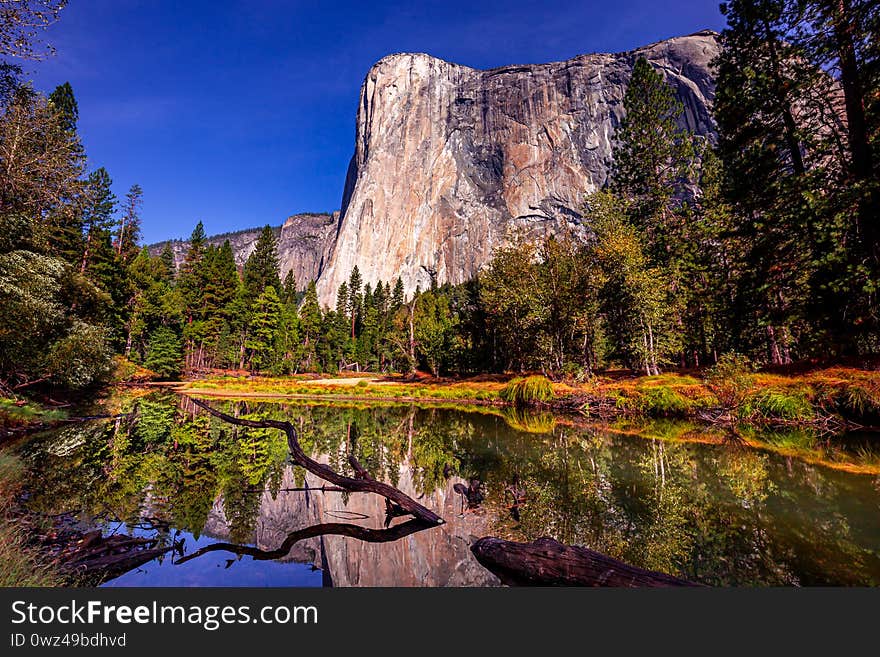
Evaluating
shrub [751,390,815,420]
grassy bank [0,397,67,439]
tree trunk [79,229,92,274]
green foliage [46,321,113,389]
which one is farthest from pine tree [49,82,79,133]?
shrub [751,390,815,420]

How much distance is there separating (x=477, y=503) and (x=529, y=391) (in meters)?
17.7

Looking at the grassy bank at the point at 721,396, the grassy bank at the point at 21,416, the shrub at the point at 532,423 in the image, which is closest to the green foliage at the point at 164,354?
the grassy bank at the point at 21,416

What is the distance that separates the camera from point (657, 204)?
88.2 ft

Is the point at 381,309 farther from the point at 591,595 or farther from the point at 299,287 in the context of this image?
the point at 299,287

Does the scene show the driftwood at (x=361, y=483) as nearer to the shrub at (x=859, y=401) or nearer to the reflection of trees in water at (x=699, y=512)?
the reflection of trees in water at (x=699, y=512)

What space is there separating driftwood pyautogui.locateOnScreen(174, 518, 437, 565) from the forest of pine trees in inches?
446

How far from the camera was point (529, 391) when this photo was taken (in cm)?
2316

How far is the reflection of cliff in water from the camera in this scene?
3.95 metres

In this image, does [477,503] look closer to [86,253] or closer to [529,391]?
[529,391]

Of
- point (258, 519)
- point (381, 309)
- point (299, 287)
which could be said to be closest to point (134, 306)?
point (381, 309)

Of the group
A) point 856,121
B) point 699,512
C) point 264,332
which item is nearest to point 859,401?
point 856,121

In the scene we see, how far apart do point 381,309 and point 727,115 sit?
59.7 metres

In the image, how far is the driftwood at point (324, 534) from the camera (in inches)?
176

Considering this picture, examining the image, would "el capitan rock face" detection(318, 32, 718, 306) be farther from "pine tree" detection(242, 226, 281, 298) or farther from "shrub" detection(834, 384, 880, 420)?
"shrub" detection(834, 384, 880, 420)
